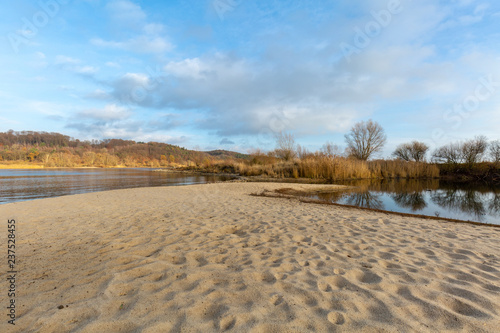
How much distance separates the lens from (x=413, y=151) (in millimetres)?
36750

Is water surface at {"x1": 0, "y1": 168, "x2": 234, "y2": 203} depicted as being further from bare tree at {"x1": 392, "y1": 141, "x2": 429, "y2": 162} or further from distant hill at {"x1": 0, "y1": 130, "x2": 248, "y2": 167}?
bare tree at {"x1": 392, "y1": 141, "x2": 429, "y2": 162}

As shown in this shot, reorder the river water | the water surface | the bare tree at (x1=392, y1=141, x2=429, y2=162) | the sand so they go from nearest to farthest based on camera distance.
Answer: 1. the sand
2. the river water
3. the water surface
4. the bare tree at (x1=392, y1=141, x2=429, y2=162)

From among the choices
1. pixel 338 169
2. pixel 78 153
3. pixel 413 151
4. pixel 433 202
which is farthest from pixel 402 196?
pixel 78 153

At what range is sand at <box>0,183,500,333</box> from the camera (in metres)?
1.77

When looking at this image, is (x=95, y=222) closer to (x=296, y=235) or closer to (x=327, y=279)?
(x=296, y=235)

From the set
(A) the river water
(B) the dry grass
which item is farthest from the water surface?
(B) the dry grass

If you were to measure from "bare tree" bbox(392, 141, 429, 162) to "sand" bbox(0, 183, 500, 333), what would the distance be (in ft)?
127

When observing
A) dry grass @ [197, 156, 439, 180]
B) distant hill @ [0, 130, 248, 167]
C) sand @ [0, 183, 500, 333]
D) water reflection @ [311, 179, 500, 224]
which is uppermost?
distant hill @ [0, 130, 248, 167]

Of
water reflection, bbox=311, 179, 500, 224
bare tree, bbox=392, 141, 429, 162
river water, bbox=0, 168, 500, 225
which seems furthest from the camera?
bare tree, bbox=392, 141, 429, 162

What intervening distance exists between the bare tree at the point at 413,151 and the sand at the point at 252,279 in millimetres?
38709

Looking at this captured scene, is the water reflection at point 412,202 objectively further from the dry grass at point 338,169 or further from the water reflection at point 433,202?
the dry grass at point 338,169

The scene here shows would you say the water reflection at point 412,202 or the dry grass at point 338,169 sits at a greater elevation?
the dry grass at point 338,169

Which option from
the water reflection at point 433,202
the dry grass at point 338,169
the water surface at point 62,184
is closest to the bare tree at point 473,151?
the dry grass at point 338,169

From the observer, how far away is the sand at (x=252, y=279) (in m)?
1.77
